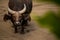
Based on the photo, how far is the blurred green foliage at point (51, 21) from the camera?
0.62m

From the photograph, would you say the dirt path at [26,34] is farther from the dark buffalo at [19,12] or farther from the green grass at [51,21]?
the green grass at [51,21]

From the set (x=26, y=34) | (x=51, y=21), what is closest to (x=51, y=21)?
(x=51, y=21)

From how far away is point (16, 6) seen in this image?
4988 millimetres

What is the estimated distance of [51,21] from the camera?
0.63m

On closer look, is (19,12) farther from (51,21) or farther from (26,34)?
(51,21)

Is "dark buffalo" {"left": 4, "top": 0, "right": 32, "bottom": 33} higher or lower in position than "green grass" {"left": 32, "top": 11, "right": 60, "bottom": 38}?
lower

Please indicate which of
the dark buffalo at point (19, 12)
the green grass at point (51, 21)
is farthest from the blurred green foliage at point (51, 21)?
the dark buffalo at point (19, 12)

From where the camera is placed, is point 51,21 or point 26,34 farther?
point 26,34

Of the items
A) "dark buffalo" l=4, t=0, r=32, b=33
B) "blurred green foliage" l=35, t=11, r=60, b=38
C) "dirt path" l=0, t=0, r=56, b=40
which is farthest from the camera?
"dirt path" l=0, t=0, r=56, b=40

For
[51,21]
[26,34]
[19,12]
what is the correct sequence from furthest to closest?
1. [26,34]
2. [19,12]
3. [51,21]

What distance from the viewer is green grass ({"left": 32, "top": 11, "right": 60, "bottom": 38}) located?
62cm

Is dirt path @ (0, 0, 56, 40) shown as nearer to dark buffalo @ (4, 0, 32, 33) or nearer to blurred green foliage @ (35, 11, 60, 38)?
dark buffalo @ (4, 0, 32, 33)

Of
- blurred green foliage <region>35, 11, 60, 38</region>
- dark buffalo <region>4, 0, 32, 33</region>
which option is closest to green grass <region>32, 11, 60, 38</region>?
blurred green foliage <region>35, 11, 60, 38</region>

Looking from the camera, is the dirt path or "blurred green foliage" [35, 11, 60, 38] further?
the dirt path
